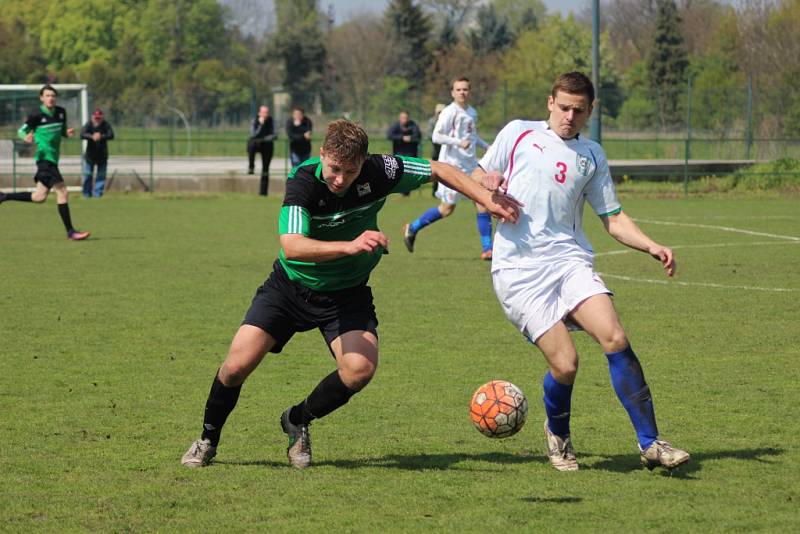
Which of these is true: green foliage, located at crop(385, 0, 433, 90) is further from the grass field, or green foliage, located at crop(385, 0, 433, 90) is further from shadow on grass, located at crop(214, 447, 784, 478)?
shadow on grass, located at crop(214, 447, 784, 478)

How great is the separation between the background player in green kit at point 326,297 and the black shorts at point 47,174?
11494 mm

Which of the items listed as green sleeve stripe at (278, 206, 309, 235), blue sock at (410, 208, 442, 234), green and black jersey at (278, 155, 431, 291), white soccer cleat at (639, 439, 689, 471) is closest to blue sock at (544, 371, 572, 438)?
white soccer cleat at (639, 439, 689, 471)

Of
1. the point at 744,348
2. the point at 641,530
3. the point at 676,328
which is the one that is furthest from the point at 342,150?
the point at 676,328

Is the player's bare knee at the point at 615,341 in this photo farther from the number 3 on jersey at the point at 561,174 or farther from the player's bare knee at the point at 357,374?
the player's bare knee at the point at 357,374

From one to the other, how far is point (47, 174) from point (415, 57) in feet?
200

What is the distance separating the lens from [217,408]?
586 centimetres

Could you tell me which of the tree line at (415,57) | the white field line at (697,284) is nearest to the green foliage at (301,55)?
the tree line at (415,57)

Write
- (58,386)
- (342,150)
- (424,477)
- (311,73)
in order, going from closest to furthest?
(342,150) < (424,477) < (58,386) < (311,73)

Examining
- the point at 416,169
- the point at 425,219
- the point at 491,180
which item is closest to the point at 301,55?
the point at 425,219

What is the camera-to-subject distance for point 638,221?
67.7ft

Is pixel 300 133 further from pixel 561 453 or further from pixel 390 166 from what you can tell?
pixel 561 453

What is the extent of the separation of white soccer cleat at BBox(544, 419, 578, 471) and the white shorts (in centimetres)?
50

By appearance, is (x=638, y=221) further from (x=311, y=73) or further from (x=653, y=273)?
(x=311, y=73)

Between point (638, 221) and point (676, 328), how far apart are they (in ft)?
35.7
